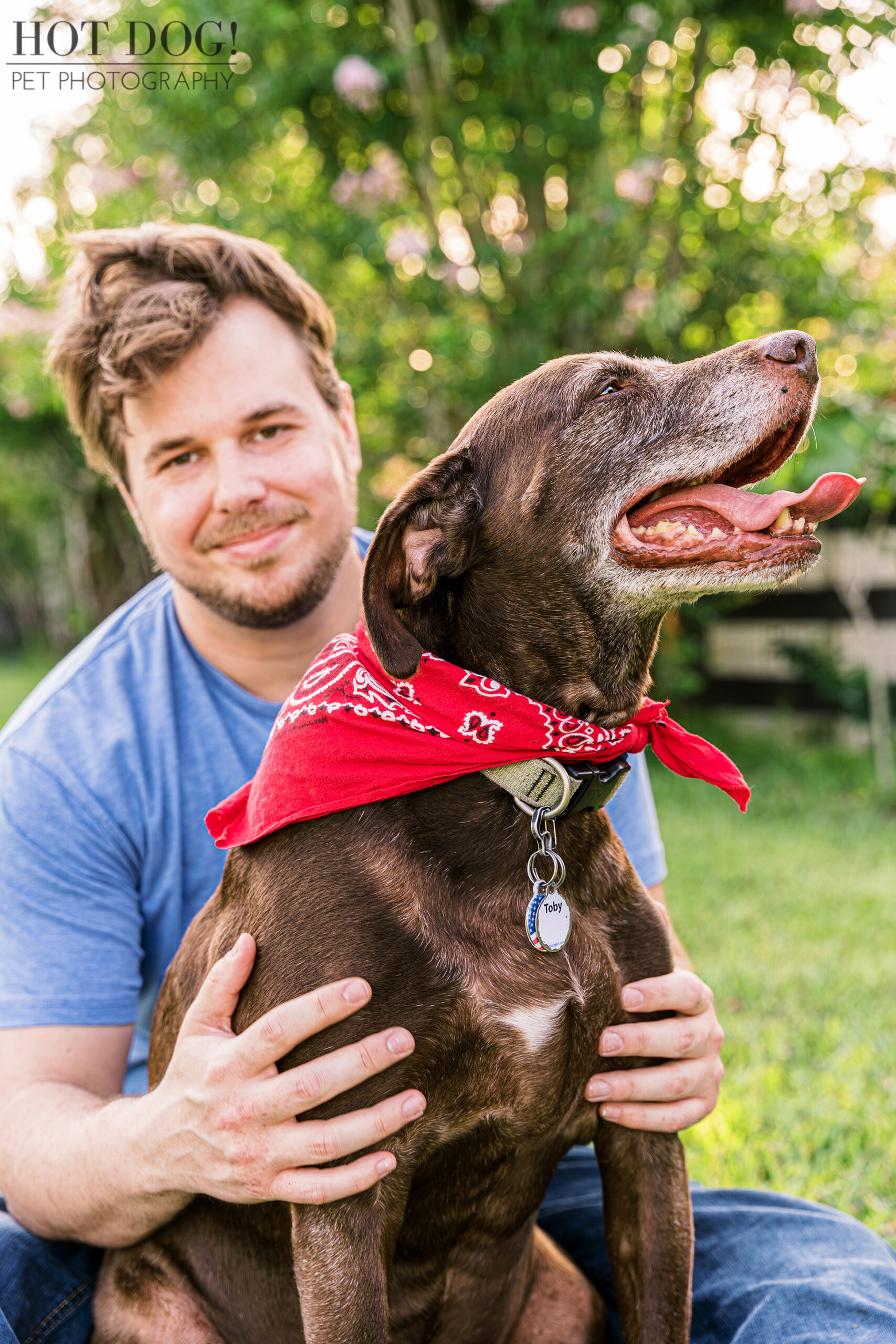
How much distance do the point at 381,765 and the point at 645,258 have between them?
246 inches

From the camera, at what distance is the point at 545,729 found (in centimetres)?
198

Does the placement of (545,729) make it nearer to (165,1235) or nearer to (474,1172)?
(474,1172)

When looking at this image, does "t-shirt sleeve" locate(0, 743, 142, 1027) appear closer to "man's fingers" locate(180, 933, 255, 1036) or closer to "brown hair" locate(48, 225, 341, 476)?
"man's fingers" locate(180, 933, 255, 1036)

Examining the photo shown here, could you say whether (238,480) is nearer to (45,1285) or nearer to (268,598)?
(268,598)

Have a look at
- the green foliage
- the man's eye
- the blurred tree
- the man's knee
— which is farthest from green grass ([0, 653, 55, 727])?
the man's knee

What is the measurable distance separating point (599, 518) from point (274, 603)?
3.19 ft

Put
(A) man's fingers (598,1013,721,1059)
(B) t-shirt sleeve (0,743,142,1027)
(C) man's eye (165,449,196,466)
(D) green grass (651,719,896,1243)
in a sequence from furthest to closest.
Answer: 1. (D) green grass (651,719,896,1243)
2. (C) man's eye (165,449,196,466)
3. (B) t-shirt sleeve (0,743,142,1027)
4. (A) man's fingers (598,1013,721,1059)

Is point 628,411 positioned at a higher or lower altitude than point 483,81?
lower

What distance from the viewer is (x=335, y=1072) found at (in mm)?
1795

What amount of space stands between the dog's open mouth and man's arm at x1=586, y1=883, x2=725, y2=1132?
0.72 meters

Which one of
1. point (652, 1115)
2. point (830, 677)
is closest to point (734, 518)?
point (652, 1115)

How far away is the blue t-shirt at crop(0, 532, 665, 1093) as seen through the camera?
2336 millimetres

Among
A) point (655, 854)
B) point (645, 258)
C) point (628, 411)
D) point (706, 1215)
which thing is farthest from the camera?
point (645, 258)

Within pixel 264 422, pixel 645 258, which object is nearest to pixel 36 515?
pixel 645 258
